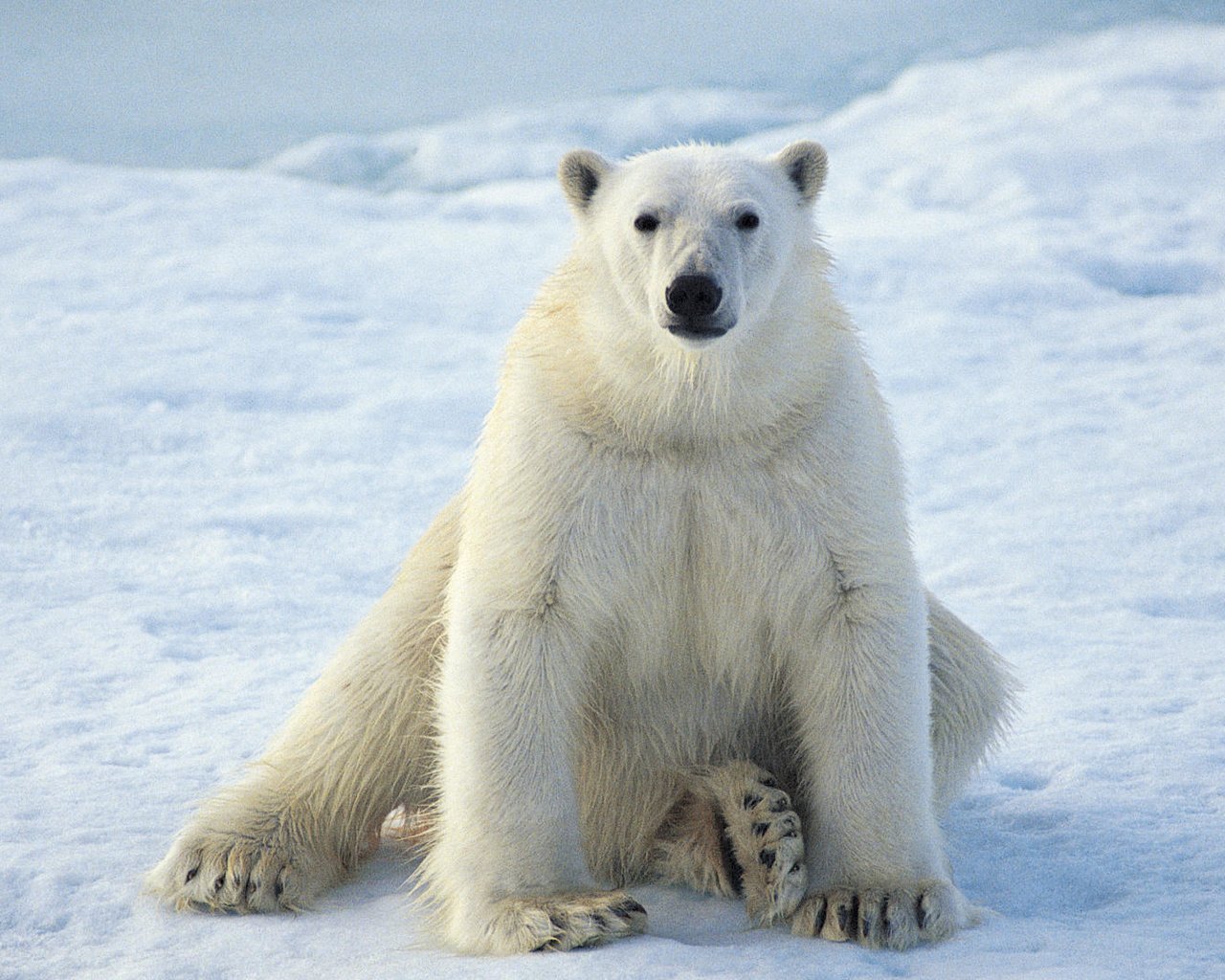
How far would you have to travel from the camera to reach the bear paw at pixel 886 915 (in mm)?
2922

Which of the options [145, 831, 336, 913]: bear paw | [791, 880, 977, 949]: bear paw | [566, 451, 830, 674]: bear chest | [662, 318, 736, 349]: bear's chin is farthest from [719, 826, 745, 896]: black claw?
[662, 318, 736, 349]: bear's chin

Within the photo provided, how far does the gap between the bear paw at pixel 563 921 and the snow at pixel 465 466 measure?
2.3 inches

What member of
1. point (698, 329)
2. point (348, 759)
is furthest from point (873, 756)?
point (348, 759)

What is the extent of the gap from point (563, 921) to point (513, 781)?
299 mm

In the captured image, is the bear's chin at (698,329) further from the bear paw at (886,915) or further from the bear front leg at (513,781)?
the bear paw at (886,915)

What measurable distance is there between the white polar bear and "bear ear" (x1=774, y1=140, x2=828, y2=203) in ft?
0.30

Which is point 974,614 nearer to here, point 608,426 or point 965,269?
point 608,426

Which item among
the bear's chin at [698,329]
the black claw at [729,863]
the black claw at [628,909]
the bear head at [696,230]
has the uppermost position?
the bear head at [696,230]

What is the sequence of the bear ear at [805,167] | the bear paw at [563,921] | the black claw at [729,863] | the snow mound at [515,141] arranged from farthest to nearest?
the snow mound at [515,141]
the bear ear at [805,167]
the black claw at [729,863]
the bear paw at [563,921]

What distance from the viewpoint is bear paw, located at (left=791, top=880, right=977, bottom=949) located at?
9.59ft

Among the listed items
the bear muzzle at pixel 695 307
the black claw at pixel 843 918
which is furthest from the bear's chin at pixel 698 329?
the black claw at pixel 843 918

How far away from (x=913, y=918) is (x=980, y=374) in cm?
641

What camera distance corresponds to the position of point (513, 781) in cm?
297

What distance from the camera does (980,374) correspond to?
892cm
